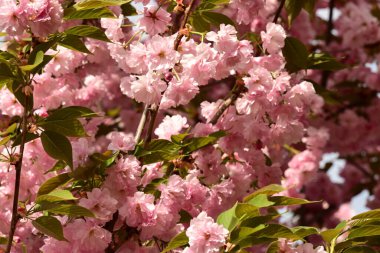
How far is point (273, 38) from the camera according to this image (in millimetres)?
2764

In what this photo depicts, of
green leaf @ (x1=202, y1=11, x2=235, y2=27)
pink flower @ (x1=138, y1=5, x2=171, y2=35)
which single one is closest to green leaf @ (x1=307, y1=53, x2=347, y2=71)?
green leaf @ (x1=202, y1=11, x2=235, y2=27)

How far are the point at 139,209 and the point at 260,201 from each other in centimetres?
41

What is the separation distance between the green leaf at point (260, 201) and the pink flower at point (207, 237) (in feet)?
0.39

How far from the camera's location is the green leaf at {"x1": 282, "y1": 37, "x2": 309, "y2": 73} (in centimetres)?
296

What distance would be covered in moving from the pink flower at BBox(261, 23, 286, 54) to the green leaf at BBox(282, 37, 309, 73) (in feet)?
0.66

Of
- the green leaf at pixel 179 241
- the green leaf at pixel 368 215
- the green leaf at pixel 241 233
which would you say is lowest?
the green leaf at pixel 179 241

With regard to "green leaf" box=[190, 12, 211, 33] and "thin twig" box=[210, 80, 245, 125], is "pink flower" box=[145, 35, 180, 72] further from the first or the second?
"thin twig" box=[210, 80, 245, 125]

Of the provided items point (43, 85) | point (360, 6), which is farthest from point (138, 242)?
point (360, 6)

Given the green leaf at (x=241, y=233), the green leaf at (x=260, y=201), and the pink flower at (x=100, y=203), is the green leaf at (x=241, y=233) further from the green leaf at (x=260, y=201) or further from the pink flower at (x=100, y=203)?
the pink flower at (x=100, y=203)

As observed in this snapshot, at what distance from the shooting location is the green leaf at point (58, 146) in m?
2.35

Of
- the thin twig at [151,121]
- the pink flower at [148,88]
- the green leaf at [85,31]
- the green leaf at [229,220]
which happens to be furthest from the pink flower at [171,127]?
the green leaf at [229,220]

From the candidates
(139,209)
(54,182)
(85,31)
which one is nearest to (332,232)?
(139,209)

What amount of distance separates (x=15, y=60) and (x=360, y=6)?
13.7 feet

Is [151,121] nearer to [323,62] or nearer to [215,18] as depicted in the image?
[215,18]
